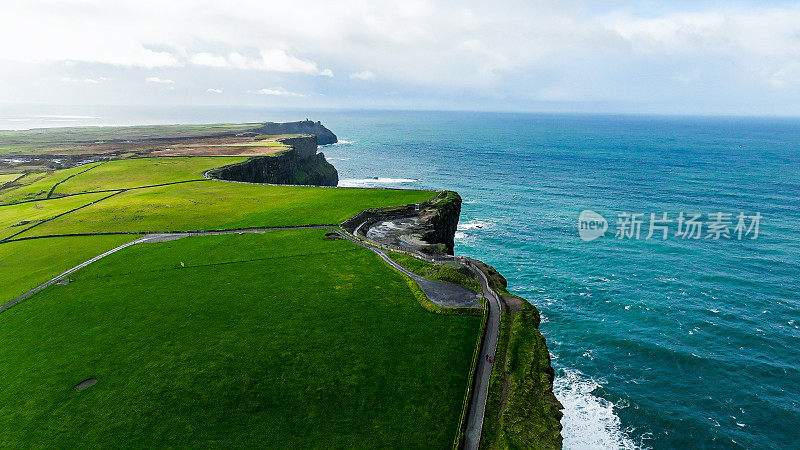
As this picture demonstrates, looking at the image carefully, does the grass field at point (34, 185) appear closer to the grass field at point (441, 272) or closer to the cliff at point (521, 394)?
the grass field at point (441, 272)

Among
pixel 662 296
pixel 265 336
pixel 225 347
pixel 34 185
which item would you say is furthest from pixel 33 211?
pixel 662 296

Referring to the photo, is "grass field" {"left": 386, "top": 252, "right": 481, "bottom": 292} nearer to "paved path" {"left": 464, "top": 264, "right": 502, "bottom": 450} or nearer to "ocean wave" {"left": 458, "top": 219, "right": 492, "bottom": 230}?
"paved path" {"left": 464, "top": 264, "right": 502, "bottom": 450}

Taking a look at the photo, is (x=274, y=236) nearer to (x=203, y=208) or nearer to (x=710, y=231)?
(x=203, y=208)

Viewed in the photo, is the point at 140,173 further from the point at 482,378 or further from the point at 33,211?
the point at 482,378

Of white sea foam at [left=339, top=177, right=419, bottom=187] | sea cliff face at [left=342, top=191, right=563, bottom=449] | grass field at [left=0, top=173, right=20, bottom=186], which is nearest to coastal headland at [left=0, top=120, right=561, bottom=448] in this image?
sea cliff face at [left=342, top=191, right=563, bottom=449]

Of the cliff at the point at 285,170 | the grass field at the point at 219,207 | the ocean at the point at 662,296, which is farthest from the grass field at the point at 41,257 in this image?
the ocean at the point at 662,296

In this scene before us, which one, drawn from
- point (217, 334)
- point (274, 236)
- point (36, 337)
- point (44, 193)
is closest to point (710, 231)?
point (274, 236)
